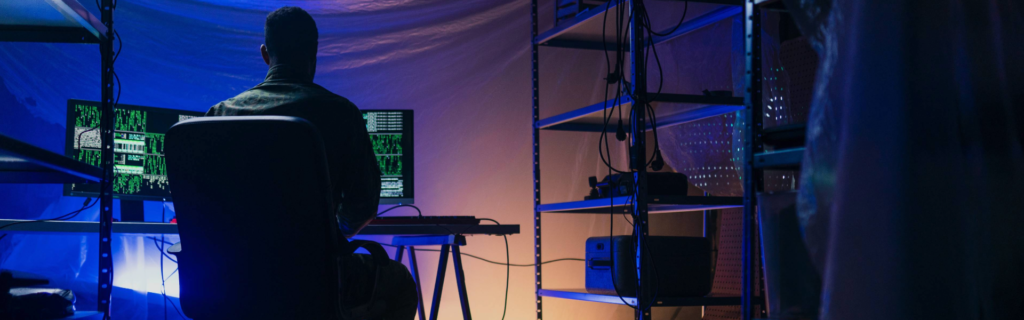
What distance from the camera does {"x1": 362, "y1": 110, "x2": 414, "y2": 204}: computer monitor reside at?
287 cm

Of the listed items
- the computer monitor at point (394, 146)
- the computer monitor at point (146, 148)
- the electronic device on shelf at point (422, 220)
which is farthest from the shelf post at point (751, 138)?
the computer monitor at point (394, 146)

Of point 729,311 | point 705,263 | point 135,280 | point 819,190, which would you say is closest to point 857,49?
point 819,190

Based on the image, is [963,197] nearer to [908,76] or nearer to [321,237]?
[908,76]

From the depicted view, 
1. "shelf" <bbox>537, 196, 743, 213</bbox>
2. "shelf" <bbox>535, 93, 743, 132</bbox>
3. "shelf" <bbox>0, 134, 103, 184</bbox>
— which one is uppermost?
"shelf" <bbox>535, 93, 743, 132</bbox>

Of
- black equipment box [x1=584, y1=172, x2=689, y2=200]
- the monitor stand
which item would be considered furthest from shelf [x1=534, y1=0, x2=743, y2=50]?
the monitor stand

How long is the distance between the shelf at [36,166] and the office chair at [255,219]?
21 centimetres

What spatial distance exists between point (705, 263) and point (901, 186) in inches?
61.4

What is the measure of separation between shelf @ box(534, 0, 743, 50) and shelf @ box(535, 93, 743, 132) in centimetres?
27

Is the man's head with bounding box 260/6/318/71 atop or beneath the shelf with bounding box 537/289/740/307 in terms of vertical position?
atop

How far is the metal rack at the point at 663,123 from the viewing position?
1271 mm

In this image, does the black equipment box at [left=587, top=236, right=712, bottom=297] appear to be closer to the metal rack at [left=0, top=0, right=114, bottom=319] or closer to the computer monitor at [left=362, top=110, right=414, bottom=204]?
the computer monitor at [left=362, top=110, right=414, bottom=204]

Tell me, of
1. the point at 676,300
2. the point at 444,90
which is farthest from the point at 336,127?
the point at 444,90

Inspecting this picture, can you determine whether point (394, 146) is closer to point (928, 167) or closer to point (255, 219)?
point (255, 219)

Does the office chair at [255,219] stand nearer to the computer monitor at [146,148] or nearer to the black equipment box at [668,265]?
the black equipment box at [668,265]
